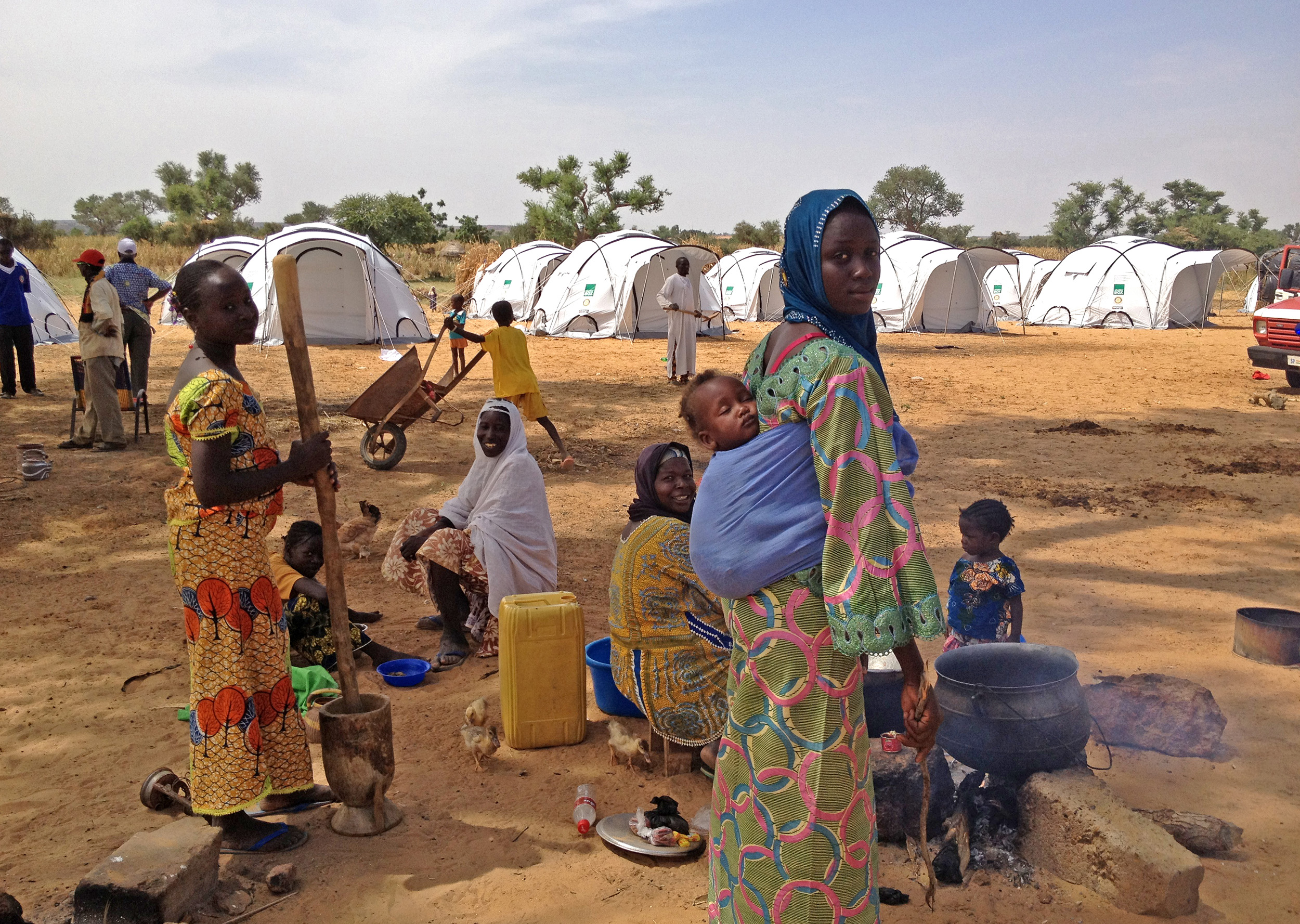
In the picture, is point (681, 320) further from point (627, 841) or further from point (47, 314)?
point (627, 841)

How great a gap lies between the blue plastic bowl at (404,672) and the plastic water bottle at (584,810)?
48.8 inches

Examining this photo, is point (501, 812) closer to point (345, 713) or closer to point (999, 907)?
point (345, 713)

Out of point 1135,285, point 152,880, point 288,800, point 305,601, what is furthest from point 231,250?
point 1135,285

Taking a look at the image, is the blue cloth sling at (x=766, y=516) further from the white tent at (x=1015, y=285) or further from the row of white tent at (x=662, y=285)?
the white tent at (x=1015, y=285)

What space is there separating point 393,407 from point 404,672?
15.3ft

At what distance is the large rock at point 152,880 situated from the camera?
8.16ft

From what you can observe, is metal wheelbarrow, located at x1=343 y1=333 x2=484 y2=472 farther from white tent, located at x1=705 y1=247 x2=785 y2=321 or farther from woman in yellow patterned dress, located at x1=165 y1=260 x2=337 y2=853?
white tent, located at x1=705 y1=247 x2=785 y2=321

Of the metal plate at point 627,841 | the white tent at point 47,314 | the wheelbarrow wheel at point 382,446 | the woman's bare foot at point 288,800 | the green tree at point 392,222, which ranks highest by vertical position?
the green tree at point 392,222

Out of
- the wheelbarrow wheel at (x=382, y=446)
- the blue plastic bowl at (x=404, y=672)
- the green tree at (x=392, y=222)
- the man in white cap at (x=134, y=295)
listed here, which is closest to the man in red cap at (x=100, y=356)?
the man in white cap at (x=134, y=295)

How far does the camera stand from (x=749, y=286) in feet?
80.2

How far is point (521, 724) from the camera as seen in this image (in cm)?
378

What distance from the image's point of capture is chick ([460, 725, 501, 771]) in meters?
3.61

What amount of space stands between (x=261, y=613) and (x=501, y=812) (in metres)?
1.13

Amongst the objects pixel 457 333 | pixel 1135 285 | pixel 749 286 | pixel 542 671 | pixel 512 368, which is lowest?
pixel 542 671
